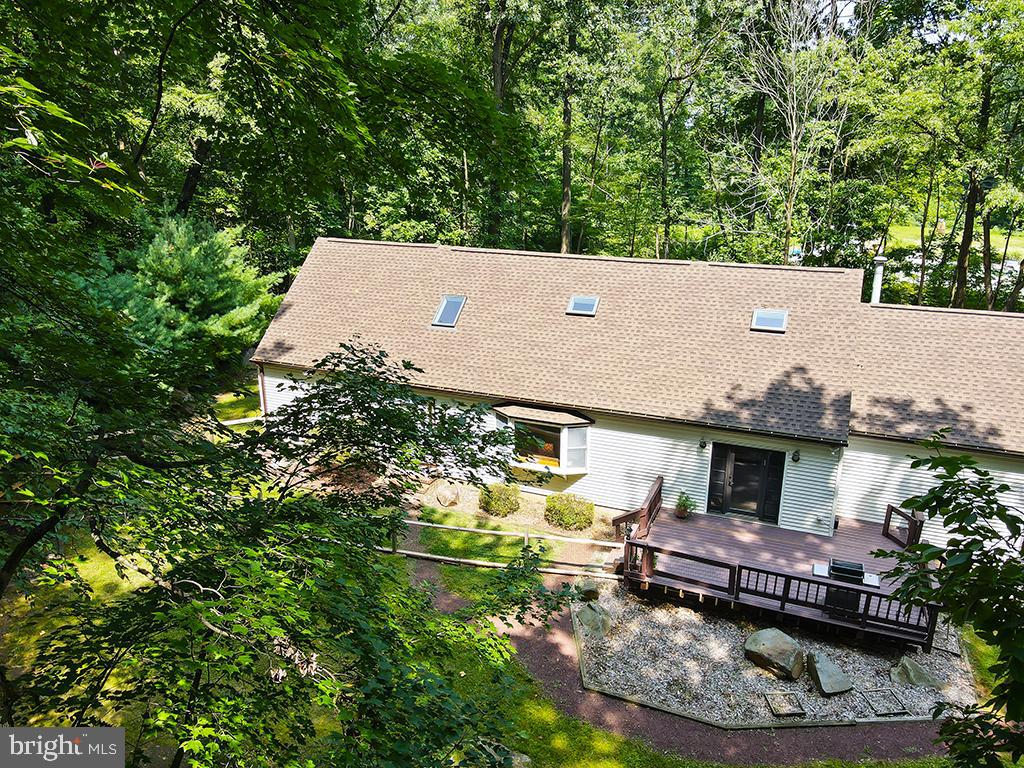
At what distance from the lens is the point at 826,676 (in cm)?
912

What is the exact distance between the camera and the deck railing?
9.88 m

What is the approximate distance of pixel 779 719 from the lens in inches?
339

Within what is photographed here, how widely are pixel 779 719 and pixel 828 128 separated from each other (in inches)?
868

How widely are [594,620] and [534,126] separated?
340 inches

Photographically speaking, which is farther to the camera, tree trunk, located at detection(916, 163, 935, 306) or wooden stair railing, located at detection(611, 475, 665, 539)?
tree trunk, located at detection(916, 163, 935, 306)

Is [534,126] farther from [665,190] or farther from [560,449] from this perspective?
[665,190]

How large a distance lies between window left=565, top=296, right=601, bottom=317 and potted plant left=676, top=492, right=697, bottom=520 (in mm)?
5631

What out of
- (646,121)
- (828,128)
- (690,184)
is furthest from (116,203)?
(690,184)

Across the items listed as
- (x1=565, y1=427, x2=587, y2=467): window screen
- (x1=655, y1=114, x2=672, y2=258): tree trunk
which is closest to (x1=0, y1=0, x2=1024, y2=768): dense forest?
(x1=565, y1=427, x2=587, y2=467): window screen

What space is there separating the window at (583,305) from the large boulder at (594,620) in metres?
8.39

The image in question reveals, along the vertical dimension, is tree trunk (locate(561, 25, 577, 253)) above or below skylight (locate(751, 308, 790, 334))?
above

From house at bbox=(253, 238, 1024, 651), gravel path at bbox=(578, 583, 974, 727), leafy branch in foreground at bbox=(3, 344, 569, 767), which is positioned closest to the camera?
leafy branch in foreground at bbox=(3, 344, 569, 767)

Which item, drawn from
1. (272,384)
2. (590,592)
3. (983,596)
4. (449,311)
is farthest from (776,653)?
(272,384)

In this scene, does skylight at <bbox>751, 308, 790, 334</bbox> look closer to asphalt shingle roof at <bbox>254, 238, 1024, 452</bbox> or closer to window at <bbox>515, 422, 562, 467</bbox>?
asphalt shingle roof at <bbox>254, 238, 1024, 452</bbox>
